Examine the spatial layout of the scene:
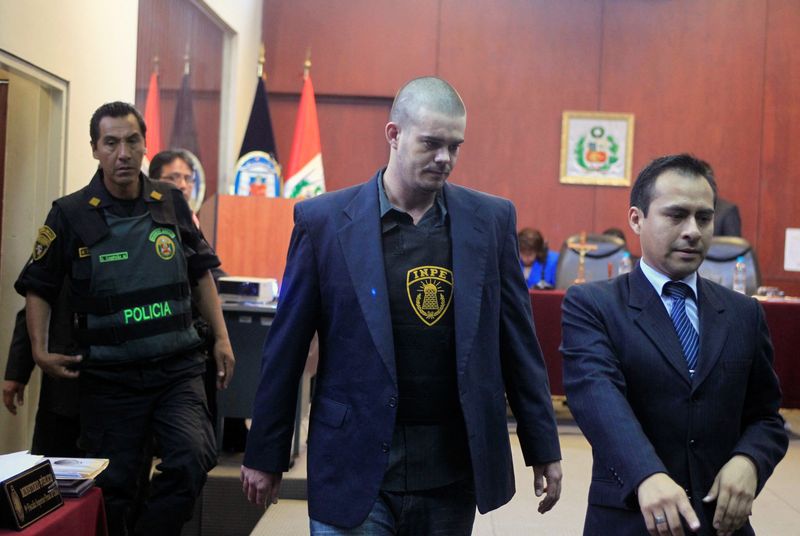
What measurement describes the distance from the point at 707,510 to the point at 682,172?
0.62 metres

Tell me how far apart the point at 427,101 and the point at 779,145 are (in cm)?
799

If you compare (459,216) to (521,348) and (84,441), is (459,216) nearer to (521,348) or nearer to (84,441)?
(521,348)

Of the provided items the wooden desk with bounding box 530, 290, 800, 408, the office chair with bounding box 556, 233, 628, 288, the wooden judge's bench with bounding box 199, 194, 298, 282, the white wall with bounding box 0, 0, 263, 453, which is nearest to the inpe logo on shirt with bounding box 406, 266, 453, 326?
the white wall with bounding box 0, 0, 263, 453

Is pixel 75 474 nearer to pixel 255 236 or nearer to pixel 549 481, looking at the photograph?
pixel 549 481

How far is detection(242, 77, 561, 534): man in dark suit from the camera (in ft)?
6.17

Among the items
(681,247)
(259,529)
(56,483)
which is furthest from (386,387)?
(259,529)

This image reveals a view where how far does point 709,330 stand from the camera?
5.75 feet

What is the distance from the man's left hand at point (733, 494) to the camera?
1620 millimetres

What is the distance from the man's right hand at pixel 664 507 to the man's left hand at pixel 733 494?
0.09 meters

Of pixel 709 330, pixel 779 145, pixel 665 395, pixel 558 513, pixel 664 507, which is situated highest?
pixel 779 145

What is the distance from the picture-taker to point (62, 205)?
292 cm

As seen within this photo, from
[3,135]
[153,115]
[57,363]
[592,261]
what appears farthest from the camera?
[592,261]

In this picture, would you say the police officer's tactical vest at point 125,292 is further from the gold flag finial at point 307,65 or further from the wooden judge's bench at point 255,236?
the gold flag finial at point 307,65

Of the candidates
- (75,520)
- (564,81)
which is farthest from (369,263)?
(564,81)
